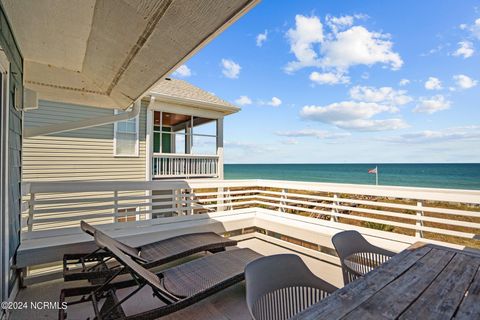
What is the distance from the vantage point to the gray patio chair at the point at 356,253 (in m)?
2.13

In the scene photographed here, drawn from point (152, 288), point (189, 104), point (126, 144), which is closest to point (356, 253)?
point (152, 288)

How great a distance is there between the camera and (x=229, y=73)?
51.0 ft

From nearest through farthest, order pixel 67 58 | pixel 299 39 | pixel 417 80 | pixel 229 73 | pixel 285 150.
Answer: pixel 67 58 → pixel 299 39 → pixel 229 73 → pixel 417 80 → pixel 285 150

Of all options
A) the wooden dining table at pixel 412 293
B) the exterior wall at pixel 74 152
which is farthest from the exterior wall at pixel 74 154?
the wooden dining table at pixel 412 293

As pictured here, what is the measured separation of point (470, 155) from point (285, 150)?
1285 inches

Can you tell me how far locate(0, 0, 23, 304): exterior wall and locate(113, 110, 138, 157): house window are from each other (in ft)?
14.6

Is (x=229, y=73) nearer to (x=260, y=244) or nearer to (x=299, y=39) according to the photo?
(x=299, y=39)

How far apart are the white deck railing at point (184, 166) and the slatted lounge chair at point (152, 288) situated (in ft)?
17.1

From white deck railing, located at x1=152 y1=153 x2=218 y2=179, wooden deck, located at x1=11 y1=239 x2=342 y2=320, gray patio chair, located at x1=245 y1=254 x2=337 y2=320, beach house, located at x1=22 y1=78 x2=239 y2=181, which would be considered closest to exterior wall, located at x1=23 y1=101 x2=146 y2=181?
beach house, located at x1=22 y1=78 x2=239 y2=181

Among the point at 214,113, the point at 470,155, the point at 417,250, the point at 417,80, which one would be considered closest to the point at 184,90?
the point at 214,113

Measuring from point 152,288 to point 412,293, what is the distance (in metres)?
1.76

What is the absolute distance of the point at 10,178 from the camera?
2299 mm

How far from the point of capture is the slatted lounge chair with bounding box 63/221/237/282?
247 cm

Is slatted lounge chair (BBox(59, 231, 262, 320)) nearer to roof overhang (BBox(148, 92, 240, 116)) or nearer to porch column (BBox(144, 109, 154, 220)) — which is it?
porch column (BBox(144, 109, 154, 220))
